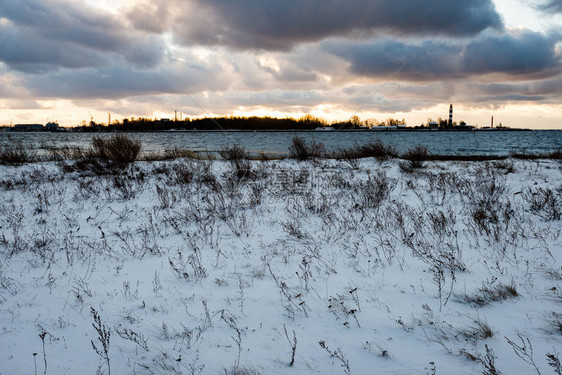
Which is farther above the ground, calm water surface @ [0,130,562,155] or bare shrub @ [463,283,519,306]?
calm water surface @ [0,130,562,155]

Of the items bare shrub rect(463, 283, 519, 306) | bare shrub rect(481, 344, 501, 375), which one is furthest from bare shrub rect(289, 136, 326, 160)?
bare shrub rect(481, 344, 501, 375)

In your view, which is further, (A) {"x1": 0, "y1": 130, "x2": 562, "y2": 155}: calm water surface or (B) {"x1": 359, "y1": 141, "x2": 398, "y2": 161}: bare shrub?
(A) {"x1": 0, "y1": 130, "x2": 562, "y2": 155}: calm water surface

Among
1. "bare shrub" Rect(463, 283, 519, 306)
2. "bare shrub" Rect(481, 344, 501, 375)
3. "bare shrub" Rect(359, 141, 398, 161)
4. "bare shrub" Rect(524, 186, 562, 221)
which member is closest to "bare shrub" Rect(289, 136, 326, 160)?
"bare shrub" Rect(359, 141, 398, 161)

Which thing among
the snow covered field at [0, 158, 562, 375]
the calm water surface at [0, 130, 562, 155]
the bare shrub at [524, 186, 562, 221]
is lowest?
the snow covered field at [0, 158, 562, 375]

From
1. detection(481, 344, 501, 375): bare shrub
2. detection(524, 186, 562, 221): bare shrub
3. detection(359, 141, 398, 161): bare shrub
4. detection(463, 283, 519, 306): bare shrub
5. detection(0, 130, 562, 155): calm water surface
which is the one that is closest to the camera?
detection(481, 344, 501, 375): bare shrub

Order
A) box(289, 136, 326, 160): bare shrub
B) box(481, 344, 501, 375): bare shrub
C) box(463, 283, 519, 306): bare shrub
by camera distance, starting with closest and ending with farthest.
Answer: box(481, 344, 501, 375): bare shrub, box(463, 283, 519, 306): bare shrub, box(289, 136, 326, 160): bare shrub

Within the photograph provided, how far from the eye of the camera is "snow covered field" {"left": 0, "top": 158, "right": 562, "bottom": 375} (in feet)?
8.55

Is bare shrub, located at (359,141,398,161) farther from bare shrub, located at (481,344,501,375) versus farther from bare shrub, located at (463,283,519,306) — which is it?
bare shrub, located at (481,344,501,375)

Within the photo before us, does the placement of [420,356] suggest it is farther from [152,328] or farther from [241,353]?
[152,328]

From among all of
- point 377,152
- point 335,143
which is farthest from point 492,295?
point 335,143

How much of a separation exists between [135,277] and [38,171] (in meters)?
10.4

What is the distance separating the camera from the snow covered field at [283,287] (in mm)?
2605

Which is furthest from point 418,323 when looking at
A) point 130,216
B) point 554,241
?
point 130,216

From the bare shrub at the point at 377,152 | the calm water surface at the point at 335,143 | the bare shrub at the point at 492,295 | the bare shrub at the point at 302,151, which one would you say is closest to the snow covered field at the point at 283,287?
the bare shrub at the point at 492,295
